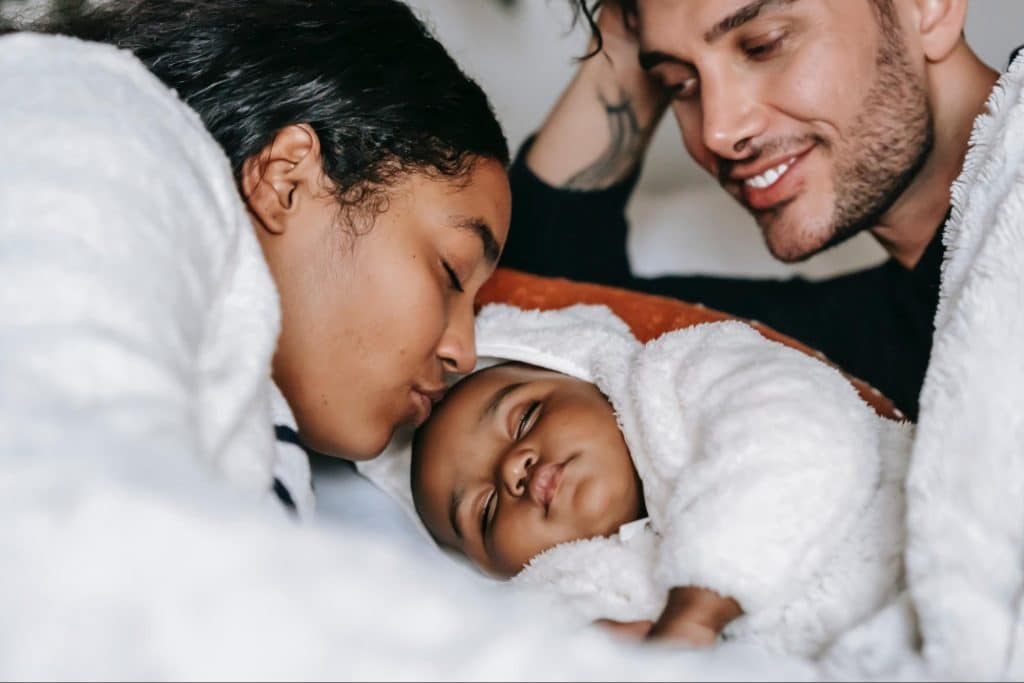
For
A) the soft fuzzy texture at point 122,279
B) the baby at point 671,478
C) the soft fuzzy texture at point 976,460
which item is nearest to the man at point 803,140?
the baby at point 671,478

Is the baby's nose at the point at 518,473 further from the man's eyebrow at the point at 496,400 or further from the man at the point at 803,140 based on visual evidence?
the man at the point at 803,140

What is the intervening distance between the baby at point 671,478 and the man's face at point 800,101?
336mm

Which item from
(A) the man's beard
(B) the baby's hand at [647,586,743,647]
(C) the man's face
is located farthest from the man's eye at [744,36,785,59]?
(B) the baby's hand at [647,586,743,647]

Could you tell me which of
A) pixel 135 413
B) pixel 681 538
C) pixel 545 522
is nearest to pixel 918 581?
pixel 681 538

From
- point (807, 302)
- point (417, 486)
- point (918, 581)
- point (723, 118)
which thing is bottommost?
point (417, 486)

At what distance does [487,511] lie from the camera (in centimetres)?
115

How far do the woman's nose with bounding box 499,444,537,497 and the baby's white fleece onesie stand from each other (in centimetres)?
8

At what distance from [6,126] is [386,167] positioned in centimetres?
40

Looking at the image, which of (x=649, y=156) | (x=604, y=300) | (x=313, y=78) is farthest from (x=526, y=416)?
(x=649, y=156)

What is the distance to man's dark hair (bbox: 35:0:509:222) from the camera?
3.39ft

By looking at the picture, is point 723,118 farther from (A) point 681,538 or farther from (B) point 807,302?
(A) point 681,538

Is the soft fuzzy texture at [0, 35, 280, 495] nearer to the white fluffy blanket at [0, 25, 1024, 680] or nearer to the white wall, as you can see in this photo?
the white fluffy blanket at [0, 25, 1024, 680]

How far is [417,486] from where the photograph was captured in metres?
1.23

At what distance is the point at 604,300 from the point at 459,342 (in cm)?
42
